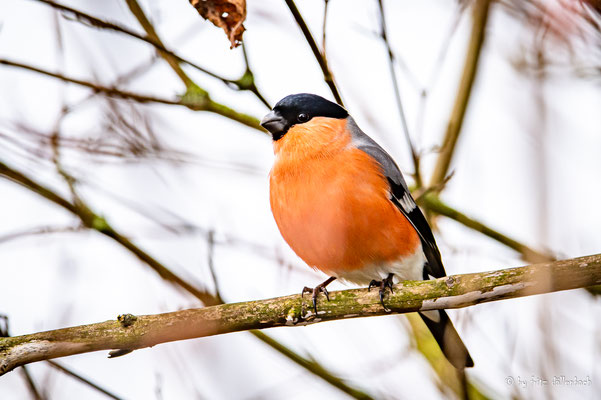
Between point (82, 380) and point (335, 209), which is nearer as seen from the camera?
point (82, 380)

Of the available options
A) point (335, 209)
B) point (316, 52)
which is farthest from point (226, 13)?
point (335, 209)

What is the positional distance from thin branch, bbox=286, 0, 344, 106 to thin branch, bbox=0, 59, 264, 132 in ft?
2.51

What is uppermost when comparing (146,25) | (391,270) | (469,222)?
(146,25)

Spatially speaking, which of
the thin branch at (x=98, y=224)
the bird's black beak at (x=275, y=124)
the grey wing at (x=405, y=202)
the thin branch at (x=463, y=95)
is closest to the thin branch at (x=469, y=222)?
the grey wing at (x=405, y=202)

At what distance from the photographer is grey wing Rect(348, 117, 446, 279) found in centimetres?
456

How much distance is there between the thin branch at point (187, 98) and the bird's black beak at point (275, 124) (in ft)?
0.21

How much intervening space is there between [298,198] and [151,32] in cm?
146

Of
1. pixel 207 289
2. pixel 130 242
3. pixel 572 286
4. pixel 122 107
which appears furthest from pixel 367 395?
pixel 122 107

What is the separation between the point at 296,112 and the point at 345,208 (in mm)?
1021

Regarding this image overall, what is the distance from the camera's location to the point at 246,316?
3484mm

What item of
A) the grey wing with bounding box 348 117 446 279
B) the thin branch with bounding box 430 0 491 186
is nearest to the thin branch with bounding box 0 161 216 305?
the grey wing with bounding box 348 117 446 279

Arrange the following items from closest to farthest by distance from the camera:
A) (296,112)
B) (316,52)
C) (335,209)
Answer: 1. (316,52)
2. (335,209)
3. (296,112)

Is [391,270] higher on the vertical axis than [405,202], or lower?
lower

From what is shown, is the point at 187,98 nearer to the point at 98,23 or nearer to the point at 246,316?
the point at 98,23
